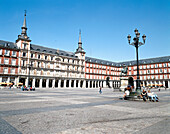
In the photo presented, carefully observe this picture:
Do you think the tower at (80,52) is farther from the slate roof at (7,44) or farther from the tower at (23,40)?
the slate roof at (7,44)

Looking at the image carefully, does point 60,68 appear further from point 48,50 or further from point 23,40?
point 23,40

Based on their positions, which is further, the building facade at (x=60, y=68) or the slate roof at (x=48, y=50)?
the slate roof at (x=48, y=50)

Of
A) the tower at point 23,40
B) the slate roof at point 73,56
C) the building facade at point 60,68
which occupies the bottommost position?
the building facade at point 60,68

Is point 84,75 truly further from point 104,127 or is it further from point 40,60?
point 104,127

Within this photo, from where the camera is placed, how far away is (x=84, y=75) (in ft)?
224

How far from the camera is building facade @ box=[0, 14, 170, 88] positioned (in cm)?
4769

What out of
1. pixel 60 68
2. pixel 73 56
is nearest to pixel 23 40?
pixel 60 68

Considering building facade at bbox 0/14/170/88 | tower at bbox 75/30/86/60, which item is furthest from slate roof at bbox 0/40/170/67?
tower at bbox 75/30/86/60

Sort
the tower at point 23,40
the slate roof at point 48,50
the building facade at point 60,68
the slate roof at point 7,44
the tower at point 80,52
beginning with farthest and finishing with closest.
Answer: the tower at point 80,52
the slate roof at point 48,50
the tower at point 23,40
the building facade at point 60,68
the slate roof at point 7,44

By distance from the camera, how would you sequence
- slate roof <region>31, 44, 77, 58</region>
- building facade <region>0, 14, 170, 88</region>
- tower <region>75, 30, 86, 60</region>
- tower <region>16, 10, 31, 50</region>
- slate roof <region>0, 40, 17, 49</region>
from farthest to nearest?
tower <region>75, 30, 86, 60</region> → slate roof <region>31, 44, 77, 58</region> → tower <region>16, 10, 31, 50</region> → building facade <region>0, 14, 170, 88</region> → slate roof <region>0, 40, 17, 49</region>

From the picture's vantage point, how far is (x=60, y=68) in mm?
59594

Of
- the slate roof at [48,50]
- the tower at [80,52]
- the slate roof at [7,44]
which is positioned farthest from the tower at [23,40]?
the tower at [80,52]

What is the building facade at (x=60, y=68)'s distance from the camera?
4769 centimetres

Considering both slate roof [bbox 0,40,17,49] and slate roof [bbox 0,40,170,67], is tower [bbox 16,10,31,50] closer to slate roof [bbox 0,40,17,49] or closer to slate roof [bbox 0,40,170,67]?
slate roof [bbox 0,40,17,49]
